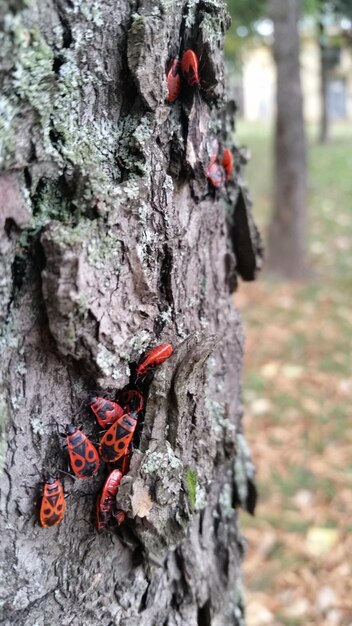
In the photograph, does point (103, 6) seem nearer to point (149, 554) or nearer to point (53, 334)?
point (53, 334)

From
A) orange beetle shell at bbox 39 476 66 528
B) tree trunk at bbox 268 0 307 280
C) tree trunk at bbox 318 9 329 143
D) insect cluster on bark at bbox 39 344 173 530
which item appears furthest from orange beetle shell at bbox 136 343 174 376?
tree trunk at bbox 318 9 329 143

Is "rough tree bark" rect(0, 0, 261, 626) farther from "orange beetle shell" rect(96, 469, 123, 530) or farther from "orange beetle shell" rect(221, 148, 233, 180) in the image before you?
"orange beetle shell" rect(221, 148, 233, 180)

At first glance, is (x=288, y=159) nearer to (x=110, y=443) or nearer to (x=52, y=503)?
A: (x=110, y=443)

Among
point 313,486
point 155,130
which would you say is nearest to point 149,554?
point 155,130

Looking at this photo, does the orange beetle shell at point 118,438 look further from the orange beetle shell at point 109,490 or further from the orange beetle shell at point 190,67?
the orange beetle shell at point 190,67

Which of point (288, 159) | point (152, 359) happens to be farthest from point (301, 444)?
point (288, 159)

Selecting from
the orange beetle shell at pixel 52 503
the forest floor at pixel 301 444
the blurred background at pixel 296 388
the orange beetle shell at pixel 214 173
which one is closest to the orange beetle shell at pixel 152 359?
the orange beetle shell at pixel 52 503
